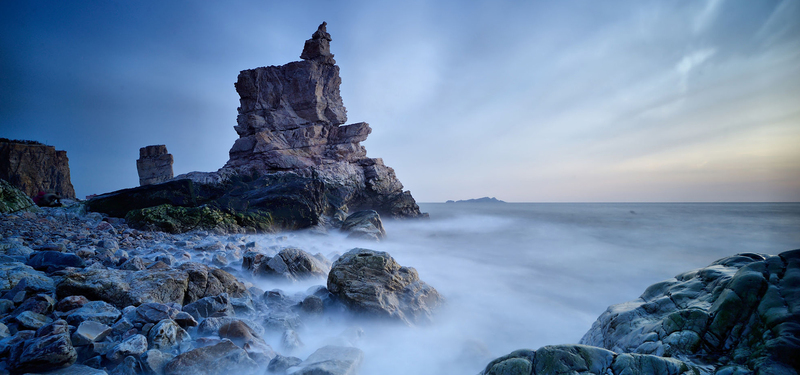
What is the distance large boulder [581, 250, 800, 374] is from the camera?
1.78 metres

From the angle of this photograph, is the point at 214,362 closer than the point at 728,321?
No

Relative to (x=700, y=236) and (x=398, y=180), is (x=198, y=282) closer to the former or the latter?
(x=398, y=180)

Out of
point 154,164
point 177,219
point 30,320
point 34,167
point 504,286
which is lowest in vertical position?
point 504,286

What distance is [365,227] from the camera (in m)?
12.3

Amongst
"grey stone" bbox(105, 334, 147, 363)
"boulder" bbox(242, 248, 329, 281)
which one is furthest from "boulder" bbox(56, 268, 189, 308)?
"boulder" bbox(242, 248, 329, 281)

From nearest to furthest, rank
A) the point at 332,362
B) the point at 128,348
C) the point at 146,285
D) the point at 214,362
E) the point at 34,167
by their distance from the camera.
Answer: the point at 128,348 < the point at 214,362 < the point at 332,362 < the point at 146,285 < the point at 34,167

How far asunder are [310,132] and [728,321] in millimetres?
24598

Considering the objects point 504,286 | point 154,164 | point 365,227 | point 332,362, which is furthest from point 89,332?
point 154,164

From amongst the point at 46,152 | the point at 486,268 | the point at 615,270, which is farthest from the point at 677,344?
the point at 46,152

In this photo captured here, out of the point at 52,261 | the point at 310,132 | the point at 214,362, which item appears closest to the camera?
the point at 214,362

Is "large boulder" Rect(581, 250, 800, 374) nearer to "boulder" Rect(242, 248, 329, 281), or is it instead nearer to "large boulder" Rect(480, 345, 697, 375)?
"large boulder" Rect(480, 345, 697, 375)

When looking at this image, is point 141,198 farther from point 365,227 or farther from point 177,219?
point 365,227

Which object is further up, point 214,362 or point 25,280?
point 25,280

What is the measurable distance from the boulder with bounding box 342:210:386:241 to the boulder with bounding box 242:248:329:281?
18.6 ft
